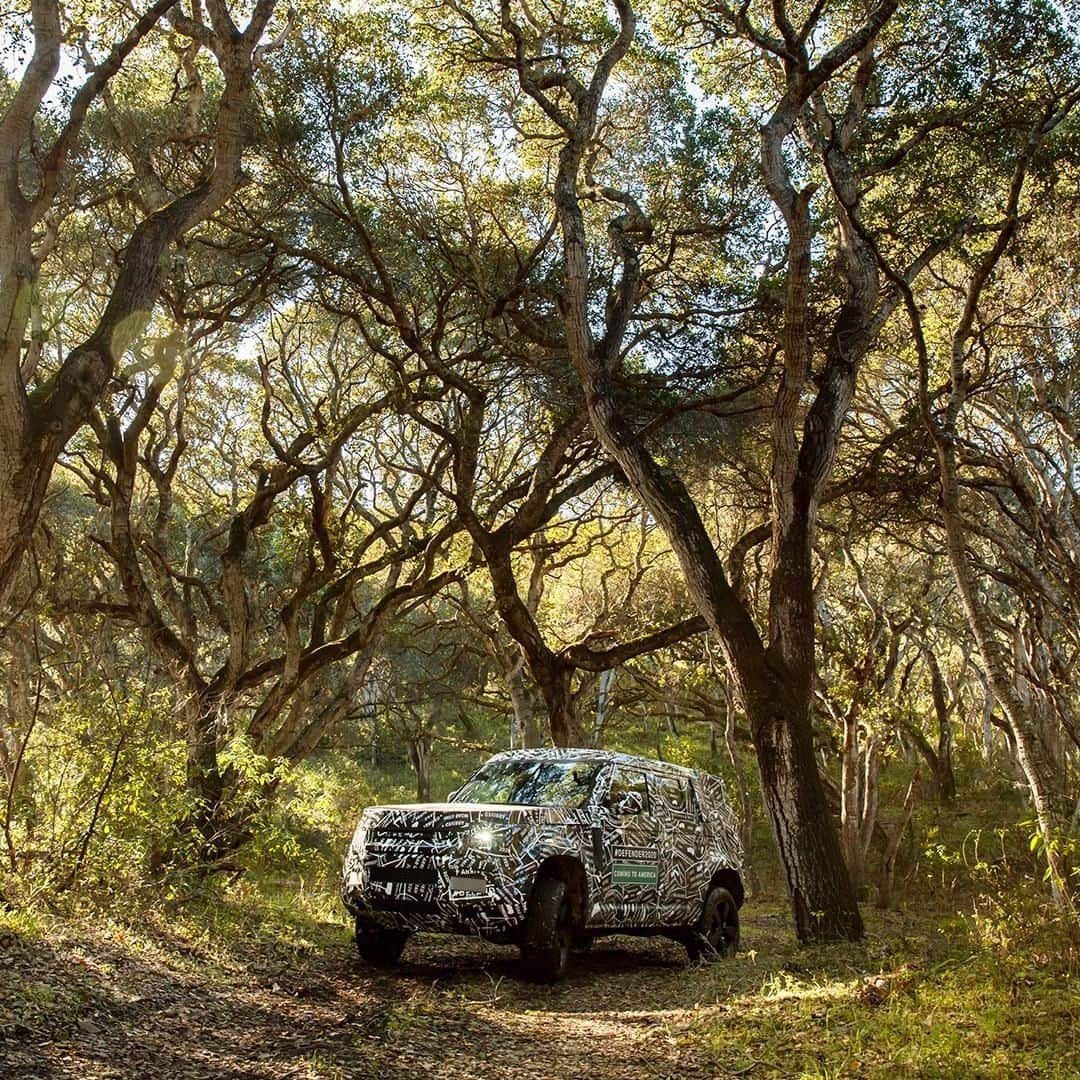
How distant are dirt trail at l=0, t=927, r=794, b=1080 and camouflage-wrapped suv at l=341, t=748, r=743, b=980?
496 millimetres

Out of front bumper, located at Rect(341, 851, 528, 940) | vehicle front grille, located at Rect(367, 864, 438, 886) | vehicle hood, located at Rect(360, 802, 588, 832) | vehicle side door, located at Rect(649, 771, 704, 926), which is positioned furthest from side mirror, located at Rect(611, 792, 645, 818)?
vehicle front grille, located at Rect(367, 864, 438, 886)

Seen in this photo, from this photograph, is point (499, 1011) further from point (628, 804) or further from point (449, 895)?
point (628, 804)

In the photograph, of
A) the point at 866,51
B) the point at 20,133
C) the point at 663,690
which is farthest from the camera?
the point at 663,690

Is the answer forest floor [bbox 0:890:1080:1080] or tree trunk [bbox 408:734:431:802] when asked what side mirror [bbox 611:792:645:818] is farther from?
tree trunk [bbox 408:734:431:802]

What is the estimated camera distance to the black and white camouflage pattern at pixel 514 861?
855cm

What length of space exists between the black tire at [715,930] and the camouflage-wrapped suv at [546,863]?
0.05 feet

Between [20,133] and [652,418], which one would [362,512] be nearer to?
[652,418]

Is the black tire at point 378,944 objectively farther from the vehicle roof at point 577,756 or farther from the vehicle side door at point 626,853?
the vehicle roof at point 577,756

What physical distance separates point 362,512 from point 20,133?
34.6 ft

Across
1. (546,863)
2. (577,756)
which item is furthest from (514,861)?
→ (577,756)

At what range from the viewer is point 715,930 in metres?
11.4

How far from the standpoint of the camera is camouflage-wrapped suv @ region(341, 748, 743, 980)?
8586 mm

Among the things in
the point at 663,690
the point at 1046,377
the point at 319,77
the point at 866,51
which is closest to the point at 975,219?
the point at 866,51

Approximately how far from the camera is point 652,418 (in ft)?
47.8
